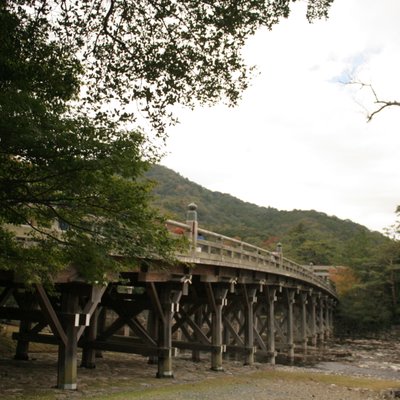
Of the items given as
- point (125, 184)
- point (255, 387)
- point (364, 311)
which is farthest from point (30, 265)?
point (364, 311)

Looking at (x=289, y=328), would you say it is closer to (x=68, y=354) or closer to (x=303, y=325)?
(x=303, y=325)

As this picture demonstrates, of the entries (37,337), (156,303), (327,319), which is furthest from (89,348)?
(327,319)

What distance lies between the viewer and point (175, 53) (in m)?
6.58

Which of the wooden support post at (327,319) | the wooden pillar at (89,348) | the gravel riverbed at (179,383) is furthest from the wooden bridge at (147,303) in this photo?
the wooden support post at (327,319)

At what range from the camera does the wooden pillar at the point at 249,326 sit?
Result: 54.9ft

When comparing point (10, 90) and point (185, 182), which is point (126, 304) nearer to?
point (10, 90)

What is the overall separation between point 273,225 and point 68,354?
91.2m

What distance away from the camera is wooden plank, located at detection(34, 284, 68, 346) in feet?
27.3

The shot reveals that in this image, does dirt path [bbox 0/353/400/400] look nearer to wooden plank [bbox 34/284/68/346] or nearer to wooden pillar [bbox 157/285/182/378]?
wooden pillar [bbox 157/285/182/378]

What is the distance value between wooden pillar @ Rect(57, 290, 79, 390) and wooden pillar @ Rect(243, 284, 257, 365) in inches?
350

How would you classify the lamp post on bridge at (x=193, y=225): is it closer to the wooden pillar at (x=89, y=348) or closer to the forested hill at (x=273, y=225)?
the wooden pillar at (x=89, y=348)

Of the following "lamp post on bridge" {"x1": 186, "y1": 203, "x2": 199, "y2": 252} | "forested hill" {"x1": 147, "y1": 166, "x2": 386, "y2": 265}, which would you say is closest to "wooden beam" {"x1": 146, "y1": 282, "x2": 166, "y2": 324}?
"lamp post on bridge" {"x1": 186, "y1": 203, "x2": 199, "y2": 252}

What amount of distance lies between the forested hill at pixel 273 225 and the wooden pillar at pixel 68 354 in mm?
37989

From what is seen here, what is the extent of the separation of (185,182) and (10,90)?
123 metres
